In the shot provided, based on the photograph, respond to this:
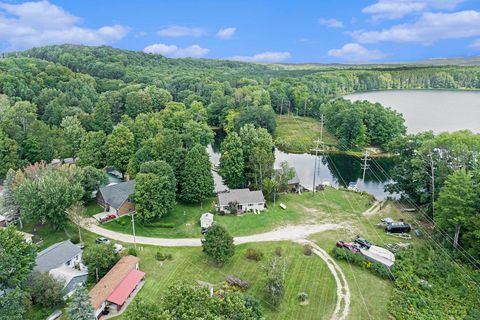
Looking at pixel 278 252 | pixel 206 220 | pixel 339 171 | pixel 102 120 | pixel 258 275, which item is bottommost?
pixel 339 171

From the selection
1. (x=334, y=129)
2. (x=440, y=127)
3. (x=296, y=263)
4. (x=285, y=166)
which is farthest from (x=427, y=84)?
(x=296, y=263)

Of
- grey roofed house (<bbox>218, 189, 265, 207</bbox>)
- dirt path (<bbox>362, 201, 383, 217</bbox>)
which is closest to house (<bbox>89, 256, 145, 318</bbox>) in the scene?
grey roofed house (<bbox>218, 189, 265, 207</bbox>)

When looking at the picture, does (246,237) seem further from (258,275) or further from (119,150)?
(119,150)

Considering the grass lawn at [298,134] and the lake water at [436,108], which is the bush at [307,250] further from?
the lake water at [436,108]

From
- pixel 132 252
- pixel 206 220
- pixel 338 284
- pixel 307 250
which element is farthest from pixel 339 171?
pixel 132 252

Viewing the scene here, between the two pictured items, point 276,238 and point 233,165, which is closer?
point 276,238

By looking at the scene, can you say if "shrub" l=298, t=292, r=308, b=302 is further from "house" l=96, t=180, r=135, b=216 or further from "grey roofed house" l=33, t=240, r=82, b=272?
"house" l=96, t=180, r=135, b=216
